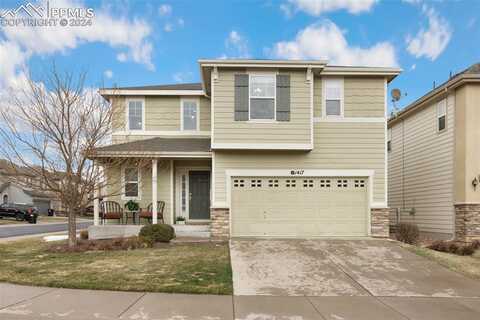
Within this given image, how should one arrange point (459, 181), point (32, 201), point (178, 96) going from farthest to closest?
point (32, 201)
point (178, 96)
point (459, 181)

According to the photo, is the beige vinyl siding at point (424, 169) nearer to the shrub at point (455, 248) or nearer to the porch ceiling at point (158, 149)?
the shrub at point (455, 248)

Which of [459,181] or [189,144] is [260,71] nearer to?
[189,144]

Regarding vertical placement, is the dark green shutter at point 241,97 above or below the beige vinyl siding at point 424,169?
above

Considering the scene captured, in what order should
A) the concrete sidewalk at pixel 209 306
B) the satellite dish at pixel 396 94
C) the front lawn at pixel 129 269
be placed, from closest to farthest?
the concrete sidewalk at pixel 209 306
the front lawn at pixel 129 269
the satellite dish at pixel 396 94

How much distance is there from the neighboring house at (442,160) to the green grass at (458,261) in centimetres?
255

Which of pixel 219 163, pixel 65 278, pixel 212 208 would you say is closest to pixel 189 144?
pixel 219 163

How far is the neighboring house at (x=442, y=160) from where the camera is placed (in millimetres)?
13391

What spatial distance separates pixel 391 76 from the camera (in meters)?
13.2

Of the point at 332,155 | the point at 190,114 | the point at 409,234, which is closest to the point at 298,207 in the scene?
the point at 332,155

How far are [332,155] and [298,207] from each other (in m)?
2.12

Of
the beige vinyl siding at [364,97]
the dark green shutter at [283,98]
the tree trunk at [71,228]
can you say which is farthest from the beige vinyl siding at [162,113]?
the beige vinyl siding at [364,97]

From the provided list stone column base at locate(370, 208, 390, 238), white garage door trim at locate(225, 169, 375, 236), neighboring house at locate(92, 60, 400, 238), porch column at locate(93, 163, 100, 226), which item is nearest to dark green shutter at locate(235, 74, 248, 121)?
neighboring house at locate(92, 60, 400, 238)

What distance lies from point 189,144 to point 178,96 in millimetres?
2192

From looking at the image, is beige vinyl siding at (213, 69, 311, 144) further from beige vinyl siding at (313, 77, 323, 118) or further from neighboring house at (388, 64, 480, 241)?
neighboring house at (388, 64, 480, 241)
